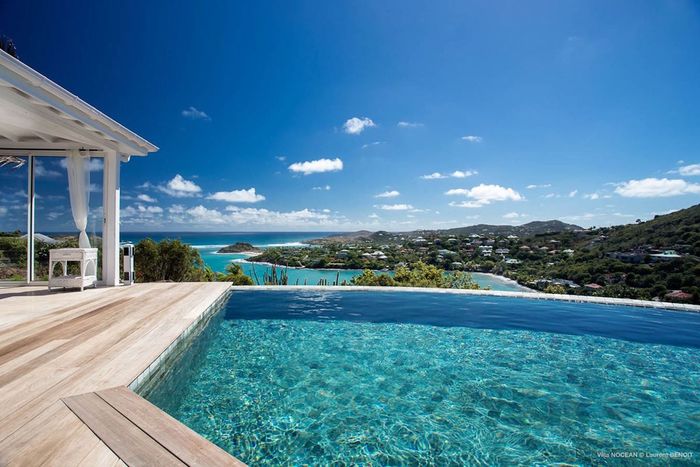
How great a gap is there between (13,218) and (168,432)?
7275 mm

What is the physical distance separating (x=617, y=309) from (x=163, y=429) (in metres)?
7.54

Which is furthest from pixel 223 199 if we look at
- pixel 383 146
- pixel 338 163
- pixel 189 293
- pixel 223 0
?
pixel 189 293

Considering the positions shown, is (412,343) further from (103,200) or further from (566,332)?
(103,200)

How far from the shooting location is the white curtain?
19.8 ft

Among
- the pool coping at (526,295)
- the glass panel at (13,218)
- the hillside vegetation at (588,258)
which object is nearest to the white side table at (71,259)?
the glass panel at (13,218)

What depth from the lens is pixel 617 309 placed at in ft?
20.0

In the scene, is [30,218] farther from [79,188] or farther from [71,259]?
[71,259]

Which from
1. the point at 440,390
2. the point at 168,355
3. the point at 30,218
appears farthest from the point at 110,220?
the point at 440,390

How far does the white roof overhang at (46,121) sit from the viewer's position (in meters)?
3.40

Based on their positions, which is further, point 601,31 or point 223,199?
point 223,199

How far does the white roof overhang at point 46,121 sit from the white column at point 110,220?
30 centimetres

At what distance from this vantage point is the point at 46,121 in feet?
14.3

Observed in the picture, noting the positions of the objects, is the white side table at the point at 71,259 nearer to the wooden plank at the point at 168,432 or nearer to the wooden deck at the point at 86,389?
the wooden deck at the point at 86,389

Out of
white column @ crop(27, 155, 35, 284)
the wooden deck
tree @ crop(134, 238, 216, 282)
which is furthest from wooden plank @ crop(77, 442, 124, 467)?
tree @ crop(134, 238, 216, 282)
